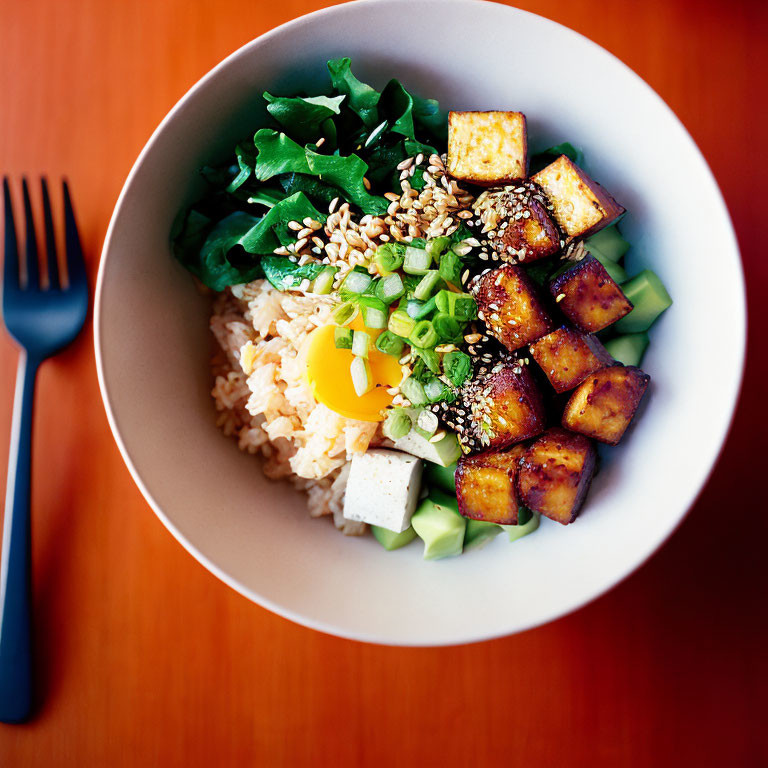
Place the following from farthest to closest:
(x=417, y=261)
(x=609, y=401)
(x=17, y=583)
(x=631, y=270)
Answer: (x=17, y=583) → (x=631, y=270) → (x=417, y=261) → (x=609, y=401)

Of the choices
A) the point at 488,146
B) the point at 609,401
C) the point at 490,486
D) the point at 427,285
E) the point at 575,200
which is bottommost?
the point at 490,486

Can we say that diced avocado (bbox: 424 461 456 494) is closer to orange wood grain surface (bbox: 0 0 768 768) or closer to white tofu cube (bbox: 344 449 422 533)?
white tofu cube (bbox: 344 449 422 533)

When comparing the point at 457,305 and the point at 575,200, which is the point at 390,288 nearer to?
the point at 457,305

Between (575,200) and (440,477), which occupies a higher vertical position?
(575,200)

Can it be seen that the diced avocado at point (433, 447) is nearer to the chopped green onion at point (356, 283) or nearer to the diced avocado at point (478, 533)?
the diced avocado at point (478, 533)

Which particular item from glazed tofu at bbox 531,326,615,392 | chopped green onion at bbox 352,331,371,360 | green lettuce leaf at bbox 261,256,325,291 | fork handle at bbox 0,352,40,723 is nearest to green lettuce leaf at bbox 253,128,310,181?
green lettuce leaf at bbox 261,256,325,291

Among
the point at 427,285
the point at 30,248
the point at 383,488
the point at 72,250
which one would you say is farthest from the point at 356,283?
the point at 30,248

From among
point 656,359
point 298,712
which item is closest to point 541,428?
point 656,359
